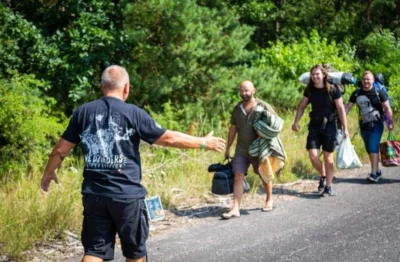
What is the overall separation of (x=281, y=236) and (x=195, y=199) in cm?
205

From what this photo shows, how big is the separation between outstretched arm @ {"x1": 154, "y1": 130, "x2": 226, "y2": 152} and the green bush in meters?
5.14

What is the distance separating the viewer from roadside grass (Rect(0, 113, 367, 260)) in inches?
251

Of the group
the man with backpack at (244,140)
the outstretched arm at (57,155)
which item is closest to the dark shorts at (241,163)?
the man with backpack at (244,140)

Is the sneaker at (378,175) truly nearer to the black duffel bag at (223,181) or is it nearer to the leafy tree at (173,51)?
the black duffel bag at (223,181)

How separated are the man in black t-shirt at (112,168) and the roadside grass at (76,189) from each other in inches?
77.3

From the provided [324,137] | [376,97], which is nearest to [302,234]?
[324,137]

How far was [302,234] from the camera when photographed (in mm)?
6395

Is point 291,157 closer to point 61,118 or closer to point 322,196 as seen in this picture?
point 322,196

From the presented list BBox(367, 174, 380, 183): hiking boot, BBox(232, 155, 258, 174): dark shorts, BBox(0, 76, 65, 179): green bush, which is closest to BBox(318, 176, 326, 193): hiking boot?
BBox(367, 174, 380, 183): hiking boot

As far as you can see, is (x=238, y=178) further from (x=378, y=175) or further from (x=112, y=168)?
(x=112, y=168)

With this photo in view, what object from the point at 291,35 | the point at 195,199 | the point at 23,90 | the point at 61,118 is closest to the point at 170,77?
the point at 61,118

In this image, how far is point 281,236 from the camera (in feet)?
20.8

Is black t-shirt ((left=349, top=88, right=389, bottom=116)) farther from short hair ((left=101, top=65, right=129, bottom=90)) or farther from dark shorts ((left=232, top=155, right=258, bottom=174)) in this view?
short hair ((left=101, top=65, right=129, bottom=90))

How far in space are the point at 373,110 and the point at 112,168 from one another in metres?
5.58
